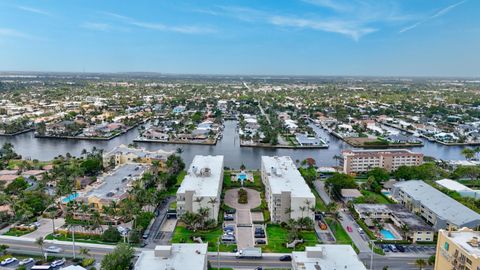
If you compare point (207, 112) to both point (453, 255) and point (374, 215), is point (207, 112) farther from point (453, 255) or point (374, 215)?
point (453, 255)

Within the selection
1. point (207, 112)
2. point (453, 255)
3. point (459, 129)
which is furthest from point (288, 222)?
point (207, 112)

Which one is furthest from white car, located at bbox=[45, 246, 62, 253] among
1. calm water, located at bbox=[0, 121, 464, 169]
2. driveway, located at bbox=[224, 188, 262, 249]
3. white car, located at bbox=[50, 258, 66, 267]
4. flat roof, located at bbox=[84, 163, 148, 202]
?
calm water, located at bbox=[0, 121, 464, 169]

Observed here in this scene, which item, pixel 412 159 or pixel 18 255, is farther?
pixel 412 159

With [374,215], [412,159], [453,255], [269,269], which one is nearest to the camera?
[453,255]

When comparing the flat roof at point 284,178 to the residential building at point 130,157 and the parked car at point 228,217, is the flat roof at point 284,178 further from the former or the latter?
the residential building at point 130,157

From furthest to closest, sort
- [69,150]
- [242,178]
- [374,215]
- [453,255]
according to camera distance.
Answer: [69,150], [242,178], [374,215], [453,255]

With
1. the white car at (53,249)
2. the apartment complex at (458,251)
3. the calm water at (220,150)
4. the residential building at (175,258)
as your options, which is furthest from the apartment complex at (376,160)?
the white car at (53,249)

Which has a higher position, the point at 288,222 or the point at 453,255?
the point at 453,255
